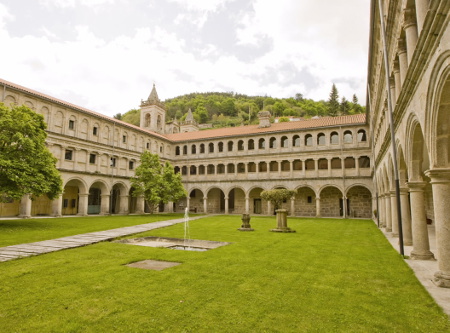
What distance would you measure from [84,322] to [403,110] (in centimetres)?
1020

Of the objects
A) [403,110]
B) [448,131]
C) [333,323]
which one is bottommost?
[333,323]

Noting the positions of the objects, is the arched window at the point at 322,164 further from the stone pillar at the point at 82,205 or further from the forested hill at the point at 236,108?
the forested hill at the point at 236,108

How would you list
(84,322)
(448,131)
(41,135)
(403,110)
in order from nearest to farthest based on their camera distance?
1. (84,322)
2. (448,131)
3. (403,110)
4. (41,135)

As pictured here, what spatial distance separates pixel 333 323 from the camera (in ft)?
15.1

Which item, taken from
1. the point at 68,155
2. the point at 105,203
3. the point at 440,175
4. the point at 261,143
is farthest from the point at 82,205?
the point at 440,175

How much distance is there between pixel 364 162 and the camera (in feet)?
106

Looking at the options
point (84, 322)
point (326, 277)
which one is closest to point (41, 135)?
point (84, 322)

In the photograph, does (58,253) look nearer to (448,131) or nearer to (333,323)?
(333,323)

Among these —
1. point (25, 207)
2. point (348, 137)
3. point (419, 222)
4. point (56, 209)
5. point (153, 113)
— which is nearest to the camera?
point (419, 222)

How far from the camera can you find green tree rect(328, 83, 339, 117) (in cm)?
7688

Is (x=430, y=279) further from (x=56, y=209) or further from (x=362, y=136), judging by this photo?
(x=56, y=209)

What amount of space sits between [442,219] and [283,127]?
3110 centimetres

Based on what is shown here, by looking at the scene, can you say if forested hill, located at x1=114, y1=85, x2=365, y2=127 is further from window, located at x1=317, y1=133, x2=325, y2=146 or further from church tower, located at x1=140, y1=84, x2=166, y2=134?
window, located at x1=317, y1=133, x2=325, y2=146

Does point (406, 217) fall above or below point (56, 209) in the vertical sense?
above
